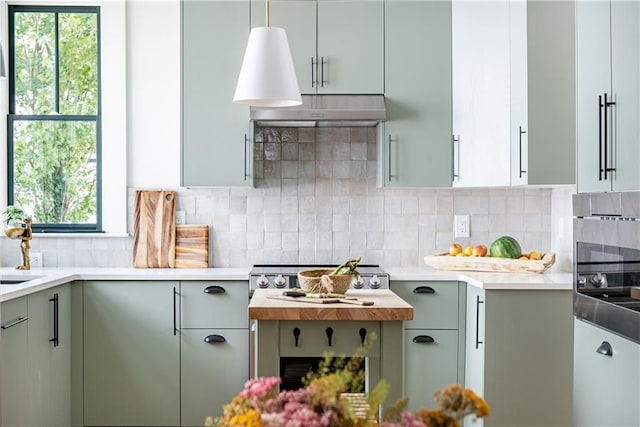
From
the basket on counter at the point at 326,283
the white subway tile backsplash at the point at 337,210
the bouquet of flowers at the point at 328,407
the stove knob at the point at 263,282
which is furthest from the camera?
the white subway tile backsplash at the point at 337,210

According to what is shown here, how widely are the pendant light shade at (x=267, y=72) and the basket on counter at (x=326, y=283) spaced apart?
2.43ft

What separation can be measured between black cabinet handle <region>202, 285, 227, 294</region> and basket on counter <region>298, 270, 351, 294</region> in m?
1.14

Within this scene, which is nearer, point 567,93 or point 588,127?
point 588,127

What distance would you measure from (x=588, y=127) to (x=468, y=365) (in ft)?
5.92

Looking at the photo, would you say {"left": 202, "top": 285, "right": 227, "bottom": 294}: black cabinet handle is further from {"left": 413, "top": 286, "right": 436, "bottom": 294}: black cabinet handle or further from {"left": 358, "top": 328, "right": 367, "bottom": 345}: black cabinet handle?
{"left": 358, "top": 328, "right": 367, "bottom": 345}: black cabinet handle

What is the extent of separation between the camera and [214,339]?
13.9 feet

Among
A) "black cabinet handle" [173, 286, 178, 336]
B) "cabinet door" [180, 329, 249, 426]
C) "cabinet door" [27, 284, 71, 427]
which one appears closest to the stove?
"cabinet door" [180, 329, 249, 426]

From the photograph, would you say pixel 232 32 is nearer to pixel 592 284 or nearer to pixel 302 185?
Answer: pixel 302 185

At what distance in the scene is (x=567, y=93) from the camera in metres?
3.81

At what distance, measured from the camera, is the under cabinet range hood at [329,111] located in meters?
4.33

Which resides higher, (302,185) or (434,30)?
(434,30)

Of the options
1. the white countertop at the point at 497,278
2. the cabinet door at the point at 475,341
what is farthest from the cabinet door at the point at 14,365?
the cabinet door at the point at 475,341

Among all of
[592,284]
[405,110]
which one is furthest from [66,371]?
[592,284]

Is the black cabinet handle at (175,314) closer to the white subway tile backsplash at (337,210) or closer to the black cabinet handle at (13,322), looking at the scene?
the white subway tile backsplash at (337,210)
